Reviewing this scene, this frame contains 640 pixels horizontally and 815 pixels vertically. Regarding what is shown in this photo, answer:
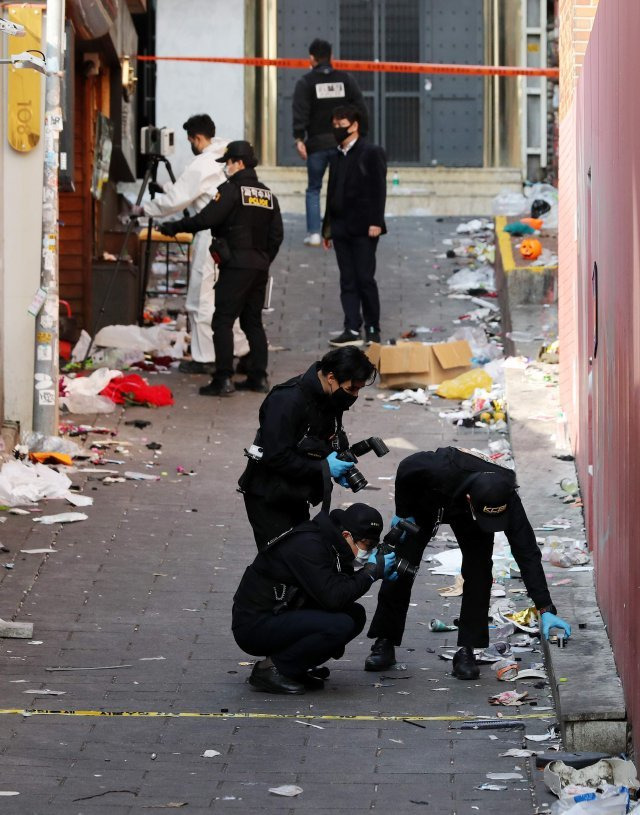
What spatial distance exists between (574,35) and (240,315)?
379cm

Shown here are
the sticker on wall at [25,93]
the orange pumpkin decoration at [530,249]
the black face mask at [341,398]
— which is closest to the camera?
the black face mask at [341,398]

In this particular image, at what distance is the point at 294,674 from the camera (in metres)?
7.63

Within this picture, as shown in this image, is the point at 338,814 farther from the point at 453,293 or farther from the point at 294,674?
the point at 453,293

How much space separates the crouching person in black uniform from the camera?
7.48 m

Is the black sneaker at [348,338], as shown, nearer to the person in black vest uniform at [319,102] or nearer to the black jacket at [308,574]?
the person in black vest uniform at [319,102]

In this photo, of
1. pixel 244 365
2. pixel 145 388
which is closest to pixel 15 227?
pixel 145 388

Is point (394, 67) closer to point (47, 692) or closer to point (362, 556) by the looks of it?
point (362, 556)

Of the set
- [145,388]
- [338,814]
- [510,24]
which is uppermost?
[510,24]

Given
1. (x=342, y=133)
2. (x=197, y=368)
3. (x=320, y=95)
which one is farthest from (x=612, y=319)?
(x=320, y=95)

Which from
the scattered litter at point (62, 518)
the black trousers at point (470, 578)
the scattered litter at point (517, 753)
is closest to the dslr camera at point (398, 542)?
the black trousers at point (470, 578)

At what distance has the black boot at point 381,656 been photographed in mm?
8016

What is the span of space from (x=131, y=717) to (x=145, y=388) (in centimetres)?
671

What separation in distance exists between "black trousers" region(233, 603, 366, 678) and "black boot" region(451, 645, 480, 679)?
1.78ft

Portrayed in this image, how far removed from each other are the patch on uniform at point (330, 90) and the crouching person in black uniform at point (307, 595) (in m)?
10.7
